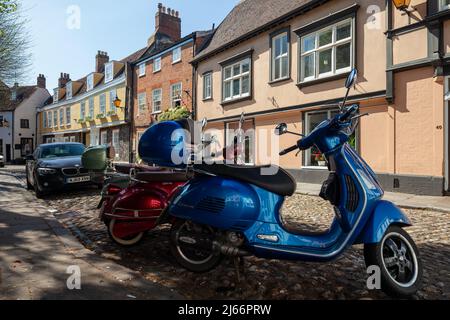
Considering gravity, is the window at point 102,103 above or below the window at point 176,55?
below

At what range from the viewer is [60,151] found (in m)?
11.0

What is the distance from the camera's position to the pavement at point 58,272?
2.96 metres

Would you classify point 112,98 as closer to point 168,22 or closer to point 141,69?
point 141,69

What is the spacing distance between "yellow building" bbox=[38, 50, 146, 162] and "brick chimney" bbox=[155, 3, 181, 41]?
11.5 ft

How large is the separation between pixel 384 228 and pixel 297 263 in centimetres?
127

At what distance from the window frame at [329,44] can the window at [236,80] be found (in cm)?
321

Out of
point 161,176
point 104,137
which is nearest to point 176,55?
point 104,137

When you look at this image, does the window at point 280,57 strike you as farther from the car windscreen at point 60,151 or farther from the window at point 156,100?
the window at point 156,100

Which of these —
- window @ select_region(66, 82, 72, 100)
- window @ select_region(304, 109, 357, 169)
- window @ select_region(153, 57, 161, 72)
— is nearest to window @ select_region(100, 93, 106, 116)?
window @ select_region(153, 57, 161, 72)

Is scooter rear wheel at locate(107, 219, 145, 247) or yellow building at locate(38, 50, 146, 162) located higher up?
yellow building at locate(38, 50, 146, 162)

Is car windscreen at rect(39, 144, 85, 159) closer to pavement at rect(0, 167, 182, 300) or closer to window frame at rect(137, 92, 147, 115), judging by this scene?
pavement at rect(0, 167, 182, 300)

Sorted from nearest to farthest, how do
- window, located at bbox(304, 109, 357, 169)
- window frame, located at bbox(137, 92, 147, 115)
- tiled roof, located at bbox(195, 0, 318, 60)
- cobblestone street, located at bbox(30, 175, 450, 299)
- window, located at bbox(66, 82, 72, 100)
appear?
cobblestone street, located at bbox(30, 175, 450, 299), window, located at bbox(304, 109, 357, 169), tiled roof, located at bbox(195, 0, 318, 60), window frame, located at bbox(137, 92, 147, 115), window, located at bbox(66, 82, 72, 100)

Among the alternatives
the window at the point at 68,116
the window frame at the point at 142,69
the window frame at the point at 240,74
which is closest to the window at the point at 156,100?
the window frame at the point at 142,69

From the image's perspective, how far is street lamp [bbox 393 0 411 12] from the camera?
9586 millimetres
